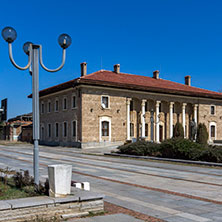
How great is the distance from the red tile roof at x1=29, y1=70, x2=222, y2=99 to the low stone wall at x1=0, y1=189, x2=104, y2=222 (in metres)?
32.5

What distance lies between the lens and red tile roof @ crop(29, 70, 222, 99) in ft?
133

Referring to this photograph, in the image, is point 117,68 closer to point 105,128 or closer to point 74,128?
point 105,128

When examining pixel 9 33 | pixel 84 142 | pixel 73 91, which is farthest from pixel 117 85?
pixel 9 33

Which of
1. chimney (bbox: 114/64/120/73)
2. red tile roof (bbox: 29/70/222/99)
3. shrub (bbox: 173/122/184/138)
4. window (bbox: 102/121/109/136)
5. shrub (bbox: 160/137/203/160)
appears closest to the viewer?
shrub (bbox: 160/137/203/160)

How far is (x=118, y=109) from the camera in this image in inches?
1689

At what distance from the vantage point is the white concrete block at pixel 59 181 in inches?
267

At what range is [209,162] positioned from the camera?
19641 mm

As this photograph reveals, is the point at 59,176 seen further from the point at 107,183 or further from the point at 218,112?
the point at 218,112

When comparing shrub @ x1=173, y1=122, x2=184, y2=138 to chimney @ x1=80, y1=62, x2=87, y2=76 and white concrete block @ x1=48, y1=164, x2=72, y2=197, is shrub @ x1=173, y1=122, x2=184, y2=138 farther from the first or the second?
white concrete block @ x1=48, y1=164, x2=72, y2=197

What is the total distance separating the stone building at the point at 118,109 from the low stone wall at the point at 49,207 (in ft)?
98.0

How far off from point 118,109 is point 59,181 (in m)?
36.2

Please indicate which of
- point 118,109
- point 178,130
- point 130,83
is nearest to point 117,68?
point 130,83

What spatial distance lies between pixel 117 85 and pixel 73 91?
5562 millimetres

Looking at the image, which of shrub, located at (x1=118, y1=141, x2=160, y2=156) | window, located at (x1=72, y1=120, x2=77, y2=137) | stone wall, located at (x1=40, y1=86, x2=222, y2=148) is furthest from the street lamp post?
window, located at (x1=72, y1=120, x2=77, y2=137)
